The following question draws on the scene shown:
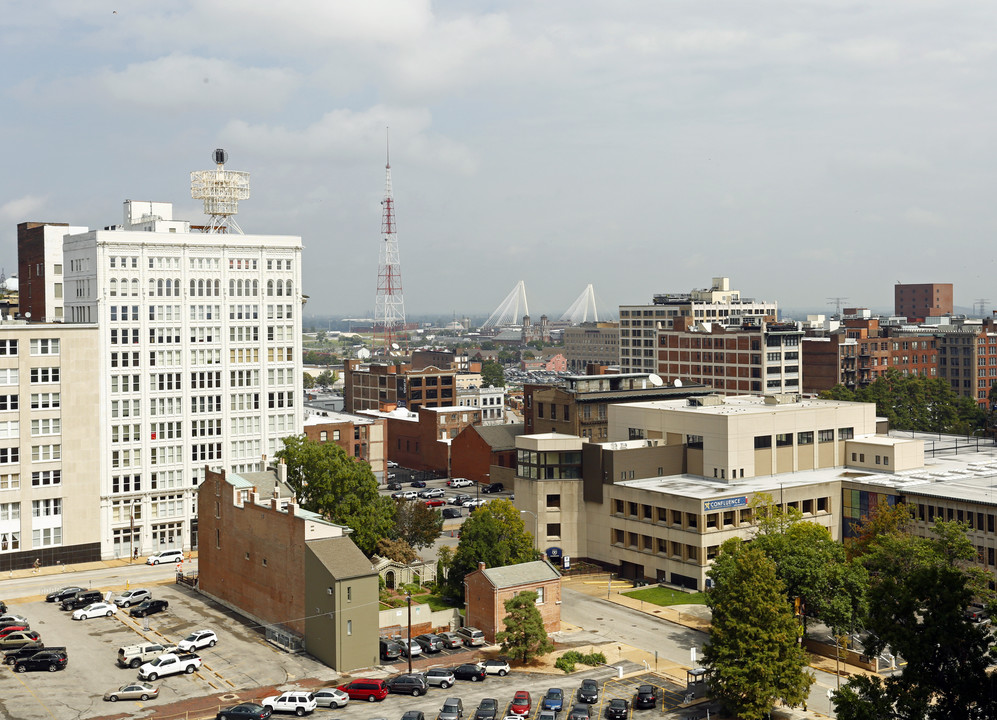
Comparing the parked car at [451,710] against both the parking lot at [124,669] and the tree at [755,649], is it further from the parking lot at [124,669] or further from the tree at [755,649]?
the tree at [755,649]

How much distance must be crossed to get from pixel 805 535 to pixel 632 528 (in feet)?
69.0

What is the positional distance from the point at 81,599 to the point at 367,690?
36.7m

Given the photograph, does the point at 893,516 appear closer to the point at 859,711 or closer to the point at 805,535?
the point at 805,535

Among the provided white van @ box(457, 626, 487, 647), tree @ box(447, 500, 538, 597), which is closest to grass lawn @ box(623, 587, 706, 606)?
tree @ box(447, 500, 538, 597)

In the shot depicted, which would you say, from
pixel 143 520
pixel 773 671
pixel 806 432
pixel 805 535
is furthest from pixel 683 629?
pixel 143 520

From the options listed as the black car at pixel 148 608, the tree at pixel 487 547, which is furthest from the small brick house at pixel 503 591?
the black car at pixel 148 608

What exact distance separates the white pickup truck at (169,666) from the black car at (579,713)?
27261 millimetres

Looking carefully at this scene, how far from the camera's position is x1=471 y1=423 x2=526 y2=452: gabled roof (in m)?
156

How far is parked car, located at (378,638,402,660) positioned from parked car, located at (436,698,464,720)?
35.1 feet

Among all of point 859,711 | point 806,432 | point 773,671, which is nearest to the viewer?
point 859,711

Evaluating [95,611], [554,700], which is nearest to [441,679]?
[554,700]

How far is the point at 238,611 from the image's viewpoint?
88.6 meters

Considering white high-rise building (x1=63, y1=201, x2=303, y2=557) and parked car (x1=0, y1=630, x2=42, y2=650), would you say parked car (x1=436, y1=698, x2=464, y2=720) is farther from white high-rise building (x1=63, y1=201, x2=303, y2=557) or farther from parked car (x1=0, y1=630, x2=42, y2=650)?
white high-rise building (x1=63, y1=201, x2=303, y2=557)

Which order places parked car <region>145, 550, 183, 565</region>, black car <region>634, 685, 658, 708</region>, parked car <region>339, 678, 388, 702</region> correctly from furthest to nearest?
parked car <region>145, 550, 183, 565</region>, parked car <region>339, 678, 388, 702</region>, black car <region>634, 685, 658, 708</region>
